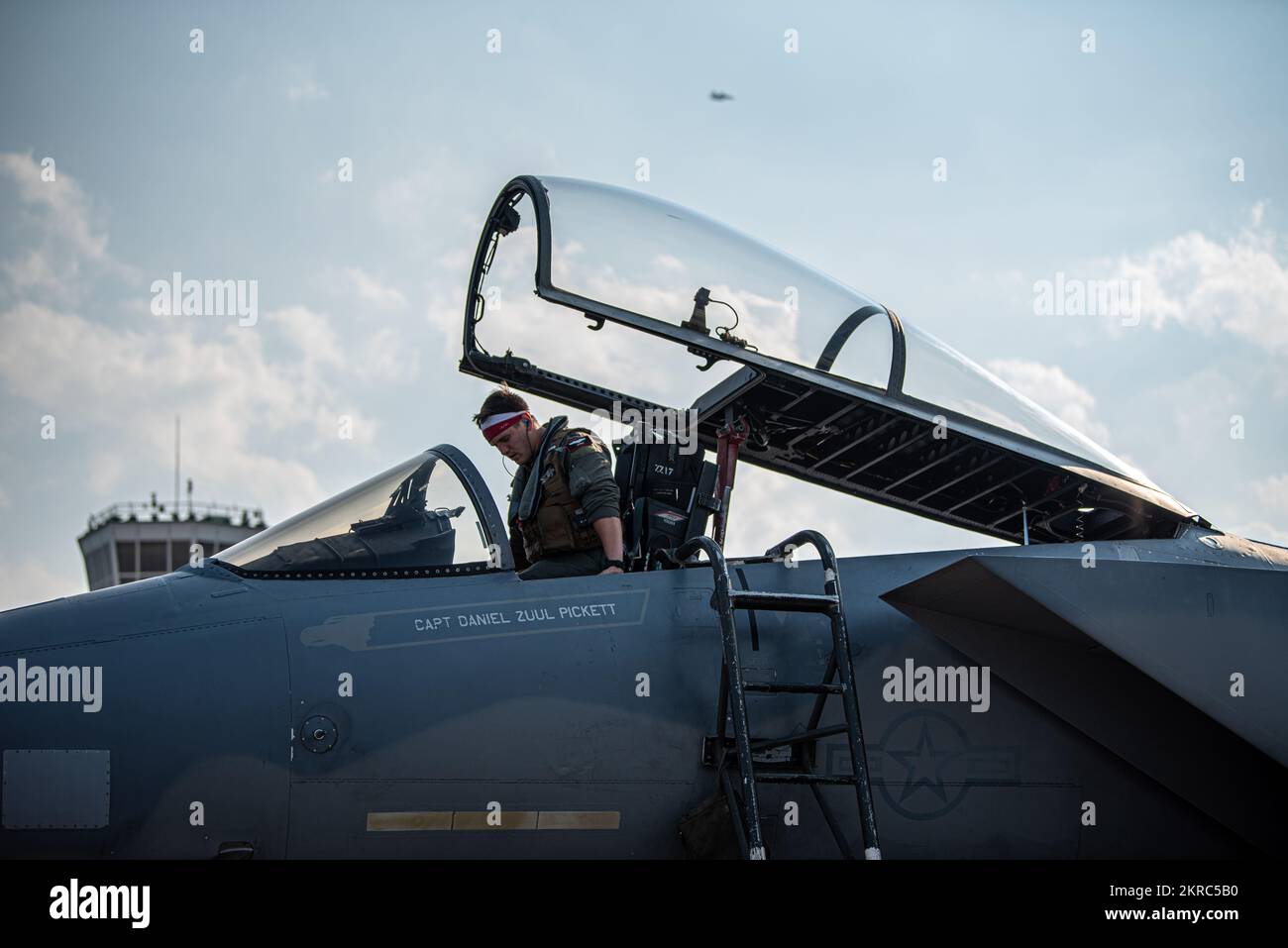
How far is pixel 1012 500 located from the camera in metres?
7.16

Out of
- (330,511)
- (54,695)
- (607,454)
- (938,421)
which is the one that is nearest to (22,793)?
(54,695)

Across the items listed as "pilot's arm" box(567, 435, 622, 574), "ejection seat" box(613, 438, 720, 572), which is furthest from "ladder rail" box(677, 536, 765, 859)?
"ejection seat" box(613, 438, 720, 572)

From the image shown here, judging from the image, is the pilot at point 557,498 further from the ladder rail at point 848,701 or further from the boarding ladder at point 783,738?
the ladder rail at point 848,701

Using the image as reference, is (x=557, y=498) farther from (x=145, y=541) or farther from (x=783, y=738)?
(x=145, y=541)

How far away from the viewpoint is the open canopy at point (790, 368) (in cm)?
646

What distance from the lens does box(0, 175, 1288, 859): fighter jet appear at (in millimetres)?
4629

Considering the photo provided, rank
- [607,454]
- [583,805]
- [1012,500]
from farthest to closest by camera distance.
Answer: [1012,500]
[607,454]
[583,805]

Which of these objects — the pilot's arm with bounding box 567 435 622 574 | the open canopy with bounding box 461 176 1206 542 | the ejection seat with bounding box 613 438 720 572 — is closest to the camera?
the pilot's arm with bounding box 567 435 622 574

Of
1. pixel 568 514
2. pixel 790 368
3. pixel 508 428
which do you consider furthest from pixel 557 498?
pixel 790 368

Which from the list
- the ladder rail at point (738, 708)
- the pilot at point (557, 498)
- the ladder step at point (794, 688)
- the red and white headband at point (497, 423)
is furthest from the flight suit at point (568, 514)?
the ladder step at point (794, 688)

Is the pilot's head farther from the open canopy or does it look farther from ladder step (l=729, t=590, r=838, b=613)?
ladder step (l=729, t=590, r=838, b=613)

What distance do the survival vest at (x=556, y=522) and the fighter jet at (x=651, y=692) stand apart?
204 mm

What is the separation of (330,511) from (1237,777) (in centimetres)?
417
